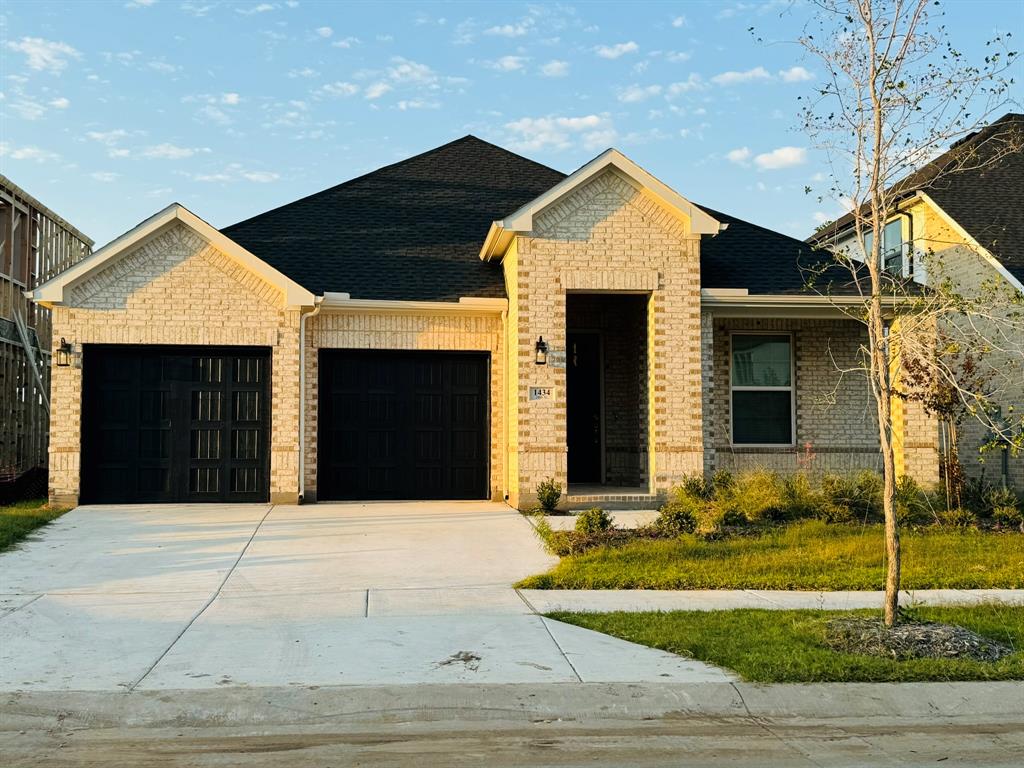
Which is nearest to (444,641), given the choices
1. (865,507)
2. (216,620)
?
(216,620)

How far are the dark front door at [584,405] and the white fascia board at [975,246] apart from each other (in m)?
6.45

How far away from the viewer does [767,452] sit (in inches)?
674

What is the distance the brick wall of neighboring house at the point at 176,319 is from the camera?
15.1m

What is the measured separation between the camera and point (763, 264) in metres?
17.1

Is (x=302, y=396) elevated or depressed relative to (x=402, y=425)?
elevated

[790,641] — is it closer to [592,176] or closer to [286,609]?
[286,609]

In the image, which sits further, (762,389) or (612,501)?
(762,389)

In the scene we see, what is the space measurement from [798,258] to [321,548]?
10159mm

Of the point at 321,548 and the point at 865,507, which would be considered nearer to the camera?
the point at 321,548

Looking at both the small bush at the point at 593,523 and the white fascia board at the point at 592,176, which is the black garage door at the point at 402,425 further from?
the small bush at the point at 593,523

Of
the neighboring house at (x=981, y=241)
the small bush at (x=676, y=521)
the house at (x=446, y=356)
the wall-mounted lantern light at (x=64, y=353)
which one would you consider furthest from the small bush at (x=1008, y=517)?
the wall-mounted lantern light at (x=64, y=353)

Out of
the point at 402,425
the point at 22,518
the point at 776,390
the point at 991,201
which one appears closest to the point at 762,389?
the point at 776,390

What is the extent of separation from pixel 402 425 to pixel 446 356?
1.39 m

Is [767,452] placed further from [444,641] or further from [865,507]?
[444,641]
